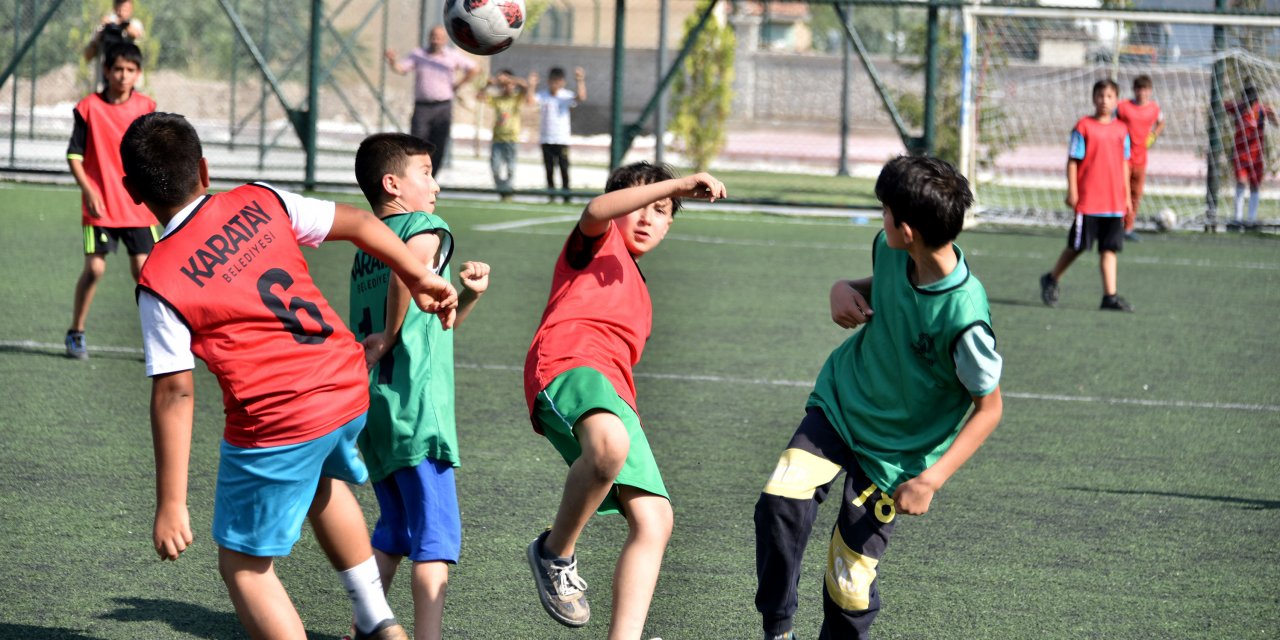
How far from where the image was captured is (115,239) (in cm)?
814

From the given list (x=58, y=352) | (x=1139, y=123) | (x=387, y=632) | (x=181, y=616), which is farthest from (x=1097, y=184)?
(x=387, y=632)

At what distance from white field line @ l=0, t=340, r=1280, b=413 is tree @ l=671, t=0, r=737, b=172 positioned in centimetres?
1859

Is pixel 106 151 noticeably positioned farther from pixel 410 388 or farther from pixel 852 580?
pixel 852 580

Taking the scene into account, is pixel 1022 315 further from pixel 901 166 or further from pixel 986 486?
pixel 901 166

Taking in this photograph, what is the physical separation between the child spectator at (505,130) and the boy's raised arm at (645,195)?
14.9 meters

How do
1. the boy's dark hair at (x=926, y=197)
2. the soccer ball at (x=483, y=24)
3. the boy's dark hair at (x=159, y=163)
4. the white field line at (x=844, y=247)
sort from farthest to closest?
the white field line at (x=844, y=247) < the soccer ball at (x=483, y=24) < the boy's dark hair at (x=926, y=197) < the boy's dark hair at (x=159, y=163)

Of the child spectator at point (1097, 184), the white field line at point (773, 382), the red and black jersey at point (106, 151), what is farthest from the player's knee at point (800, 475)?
the child spectator at point (1097, 184)

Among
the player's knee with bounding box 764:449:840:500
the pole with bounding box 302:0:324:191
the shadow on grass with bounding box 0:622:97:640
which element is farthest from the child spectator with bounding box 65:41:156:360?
the pole with bounding box 302:0:324:191

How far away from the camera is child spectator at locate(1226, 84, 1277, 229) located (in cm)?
1788

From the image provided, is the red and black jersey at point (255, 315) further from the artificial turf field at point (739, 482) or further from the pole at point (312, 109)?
the pole at point (312, 109)

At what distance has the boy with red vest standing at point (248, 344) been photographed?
319cm

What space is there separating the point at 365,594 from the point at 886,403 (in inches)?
53.9

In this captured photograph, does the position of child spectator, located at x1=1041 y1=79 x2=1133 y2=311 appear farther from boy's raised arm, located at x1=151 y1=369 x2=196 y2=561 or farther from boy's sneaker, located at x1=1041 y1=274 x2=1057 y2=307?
boy's raised arm, located at x1=151 y1=369 x2=196 y2=561

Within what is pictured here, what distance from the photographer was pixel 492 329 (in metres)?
9.39
